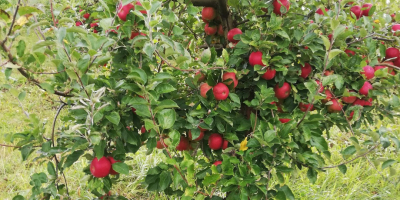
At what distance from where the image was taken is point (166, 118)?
0.86m

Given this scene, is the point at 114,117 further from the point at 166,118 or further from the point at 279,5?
→ the point at 279,5

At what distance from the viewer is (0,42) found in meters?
0.67

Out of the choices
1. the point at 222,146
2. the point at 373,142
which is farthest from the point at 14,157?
the point at 373,142

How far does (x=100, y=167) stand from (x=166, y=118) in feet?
0.87

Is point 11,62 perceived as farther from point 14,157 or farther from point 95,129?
point 14,157

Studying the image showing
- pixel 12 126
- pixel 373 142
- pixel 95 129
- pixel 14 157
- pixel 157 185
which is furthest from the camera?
pixel 12 126

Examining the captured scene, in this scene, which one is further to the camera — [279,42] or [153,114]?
[279,42]

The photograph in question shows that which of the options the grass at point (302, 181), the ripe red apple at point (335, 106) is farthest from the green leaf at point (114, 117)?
the grass at point (302, 181)

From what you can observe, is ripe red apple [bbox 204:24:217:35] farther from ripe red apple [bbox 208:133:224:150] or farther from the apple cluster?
the apple cluster

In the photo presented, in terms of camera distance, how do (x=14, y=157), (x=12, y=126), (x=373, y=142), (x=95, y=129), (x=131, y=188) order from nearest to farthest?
(x=95, y=129) → (x=373, y=142) → (x=131, y=188) → (x=14, y=157) → (x=12, y=126)

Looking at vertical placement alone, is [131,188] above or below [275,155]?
below

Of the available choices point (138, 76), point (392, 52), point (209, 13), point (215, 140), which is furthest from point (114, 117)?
point (392, 52)

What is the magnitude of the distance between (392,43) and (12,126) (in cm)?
321

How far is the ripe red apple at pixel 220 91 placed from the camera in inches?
38.3
